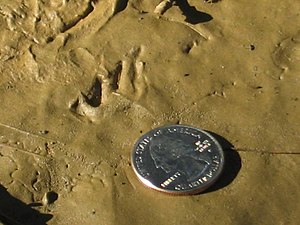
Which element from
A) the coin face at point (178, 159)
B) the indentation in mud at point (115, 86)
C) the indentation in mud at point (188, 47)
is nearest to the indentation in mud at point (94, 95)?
the indentation in mud at point (115, 86)

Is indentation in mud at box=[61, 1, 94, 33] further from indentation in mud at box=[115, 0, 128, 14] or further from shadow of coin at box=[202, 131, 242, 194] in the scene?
shadow of coin at box=[202, 131, 242, 194]

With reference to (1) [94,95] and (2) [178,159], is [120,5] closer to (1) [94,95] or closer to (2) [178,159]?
(1) [94,95]

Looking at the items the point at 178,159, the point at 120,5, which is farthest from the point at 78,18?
the point at 178,159

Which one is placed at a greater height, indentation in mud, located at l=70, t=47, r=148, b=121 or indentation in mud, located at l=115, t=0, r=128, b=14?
indentation in mud, located at l=115, t=0, r=128, b=14

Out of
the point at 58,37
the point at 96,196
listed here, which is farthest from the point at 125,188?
the point at 58,37

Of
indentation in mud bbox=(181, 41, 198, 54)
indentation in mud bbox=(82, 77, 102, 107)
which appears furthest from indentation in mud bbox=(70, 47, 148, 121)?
indentation in mud bbox=(181, 41, 198, 54)

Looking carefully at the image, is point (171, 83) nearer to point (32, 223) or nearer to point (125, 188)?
point (125, 188)

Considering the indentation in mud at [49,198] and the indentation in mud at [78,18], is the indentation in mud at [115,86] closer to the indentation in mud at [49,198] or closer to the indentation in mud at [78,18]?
the indentation in mud at [78,18]
